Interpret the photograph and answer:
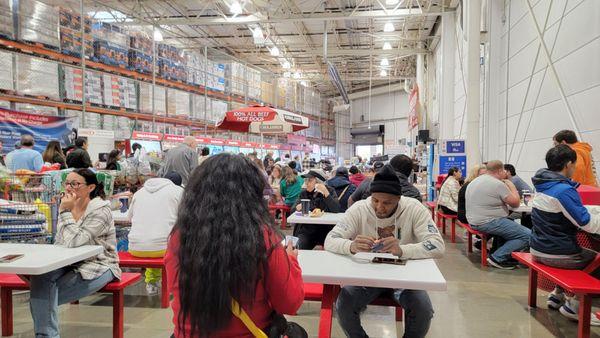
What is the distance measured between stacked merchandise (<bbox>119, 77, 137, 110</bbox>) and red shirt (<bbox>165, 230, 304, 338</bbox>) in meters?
9.79

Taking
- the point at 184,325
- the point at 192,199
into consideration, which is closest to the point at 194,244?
the point at 192,199

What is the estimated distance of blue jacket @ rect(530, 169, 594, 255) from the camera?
3238 millimetres

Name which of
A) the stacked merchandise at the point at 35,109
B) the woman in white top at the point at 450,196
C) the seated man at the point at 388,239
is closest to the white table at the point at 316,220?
the seated man at the point at 388,239

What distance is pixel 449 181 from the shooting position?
23.9 ft

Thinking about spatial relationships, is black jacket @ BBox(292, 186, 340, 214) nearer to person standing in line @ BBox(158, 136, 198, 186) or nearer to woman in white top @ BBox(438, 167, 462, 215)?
person standing in line @ BBox(158, 136, 198, 186)

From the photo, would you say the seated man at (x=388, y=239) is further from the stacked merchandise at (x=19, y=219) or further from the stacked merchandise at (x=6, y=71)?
the stacked merchandise at (x=6, y=71)

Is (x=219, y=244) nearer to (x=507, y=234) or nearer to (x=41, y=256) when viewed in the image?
(x=41, y=256)

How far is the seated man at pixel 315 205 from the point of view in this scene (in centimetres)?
467

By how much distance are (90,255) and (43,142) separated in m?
6.41

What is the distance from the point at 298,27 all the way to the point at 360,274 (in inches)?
568

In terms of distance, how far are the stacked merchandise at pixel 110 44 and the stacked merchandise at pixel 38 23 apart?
51.2 inches

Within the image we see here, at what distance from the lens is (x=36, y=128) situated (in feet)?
25.4

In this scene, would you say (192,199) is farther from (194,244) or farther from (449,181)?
(449,181)

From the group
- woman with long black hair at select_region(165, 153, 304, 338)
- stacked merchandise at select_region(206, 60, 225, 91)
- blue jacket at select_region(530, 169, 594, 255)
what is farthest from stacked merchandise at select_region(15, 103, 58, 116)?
blue jacket at select_region(530, 169, 594, 255)
